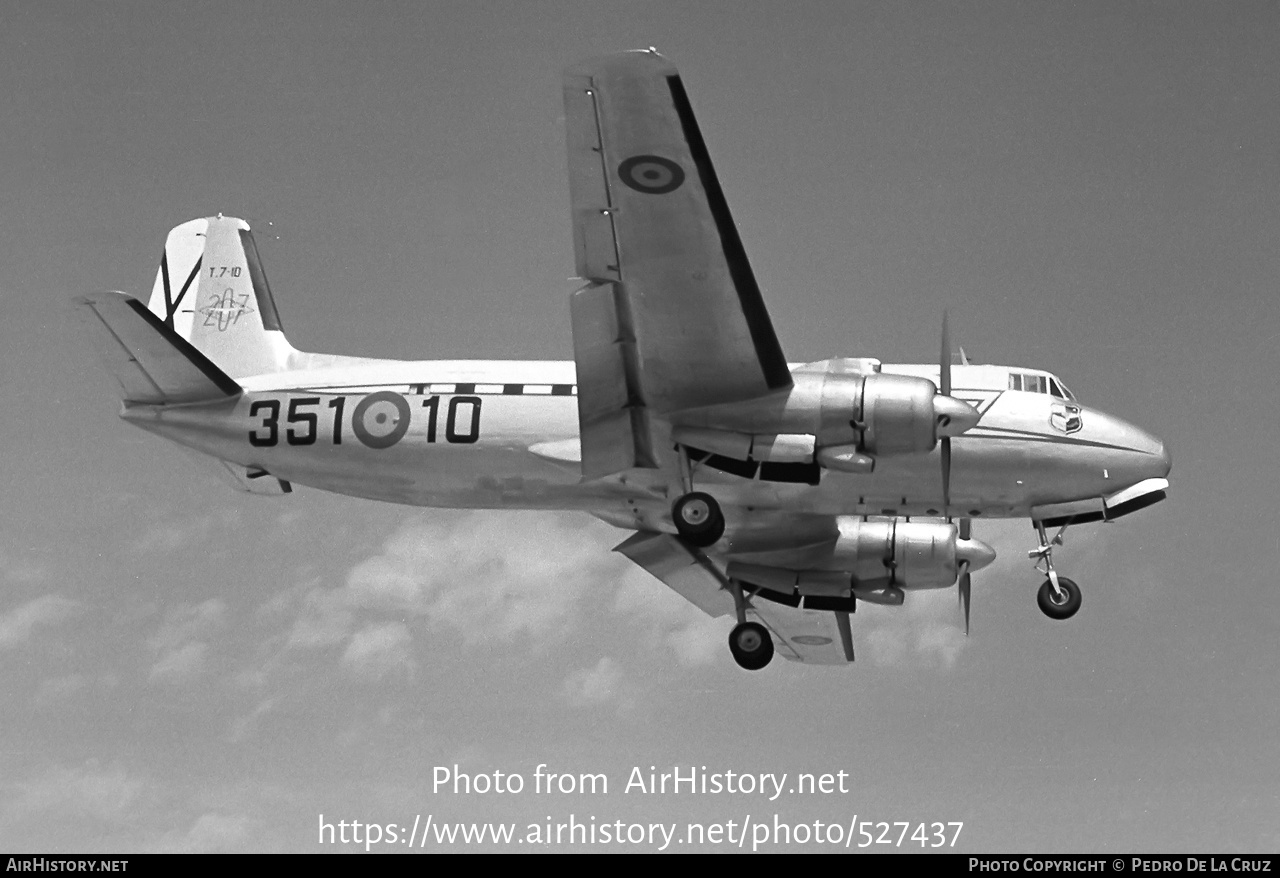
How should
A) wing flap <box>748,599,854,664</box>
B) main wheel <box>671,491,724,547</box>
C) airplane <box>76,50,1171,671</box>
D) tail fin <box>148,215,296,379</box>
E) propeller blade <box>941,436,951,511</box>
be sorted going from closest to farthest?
airplane <box>76,50,1171,671</box>
main wheel <box>671,491,724,547</box>
propeller blade <box>941,436,951,511</box>
wing flap <box>748,599,854,664</box>
tail fin <box>148,215,296,379</box>

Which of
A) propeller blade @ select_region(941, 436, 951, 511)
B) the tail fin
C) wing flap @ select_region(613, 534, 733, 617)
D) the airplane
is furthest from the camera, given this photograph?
the tail fin

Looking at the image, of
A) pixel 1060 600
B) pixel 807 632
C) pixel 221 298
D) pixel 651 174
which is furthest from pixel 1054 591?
pixel 221 298

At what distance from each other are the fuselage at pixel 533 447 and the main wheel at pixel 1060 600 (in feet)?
4.12

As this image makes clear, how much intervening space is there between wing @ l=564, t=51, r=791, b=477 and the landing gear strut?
4.34 meters

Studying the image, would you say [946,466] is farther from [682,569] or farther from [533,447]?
[533,447]

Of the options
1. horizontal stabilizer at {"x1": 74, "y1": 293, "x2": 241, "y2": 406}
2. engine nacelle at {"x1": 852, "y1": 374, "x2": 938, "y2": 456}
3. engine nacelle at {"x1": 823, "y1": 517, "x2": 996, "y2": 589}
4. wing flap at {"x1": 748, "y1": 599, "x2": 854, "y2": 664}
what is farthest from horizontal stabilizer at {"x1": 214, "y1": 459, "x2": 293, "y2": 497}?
engine nacelle at {"x1": 852, "y1": 374, "x2": 938, "y2": 456}

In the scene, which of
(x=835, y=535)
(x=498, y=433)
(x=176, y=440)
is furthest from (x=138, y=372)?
(x=835, y=535)

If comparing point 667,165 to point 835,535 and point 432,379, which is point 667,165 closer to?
point 432,379

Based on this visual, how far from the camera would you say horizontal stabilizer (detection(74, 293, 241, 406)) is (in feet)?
75.7

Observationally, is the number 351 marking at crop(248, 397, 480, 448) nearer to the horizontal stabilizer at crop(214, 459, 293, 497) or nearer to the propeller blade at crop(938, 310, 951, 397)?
the horizontal stabilizer at crop(214, 459, 293, 497)

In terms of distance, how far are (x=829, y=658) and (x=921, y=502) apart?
5.64 meters

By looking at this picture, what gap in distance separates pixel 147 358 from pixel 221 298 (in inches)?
208

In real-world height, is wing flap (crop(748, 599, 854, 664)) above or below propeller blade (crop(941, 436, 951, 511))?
below

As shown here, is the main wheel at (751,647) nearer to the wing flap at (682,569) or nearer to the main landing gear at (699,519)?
the wing flap at (682,569)
